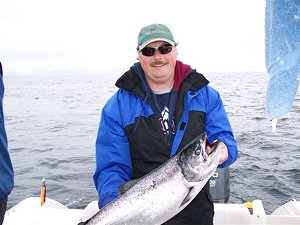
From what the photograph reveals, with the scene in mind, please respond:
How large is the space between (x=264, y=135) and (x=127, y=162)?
12.8 meters

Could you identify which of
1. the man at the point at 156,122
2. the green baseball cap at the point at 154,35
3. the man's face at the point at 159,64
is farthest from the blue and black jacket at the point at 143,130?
the green baseball cap at the point at 154,35

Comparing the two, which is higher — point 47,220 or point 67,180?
point 47,220

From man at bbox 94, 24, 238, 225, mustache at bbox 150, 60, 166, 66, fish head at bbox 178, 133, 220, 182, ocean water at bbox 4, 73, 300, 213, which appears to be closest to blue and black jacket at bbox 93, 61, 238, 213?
man at bbox 94, 24, 238, 225

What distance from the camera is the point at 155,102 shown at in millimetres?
3576

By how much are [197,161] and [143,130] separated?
0.76 m

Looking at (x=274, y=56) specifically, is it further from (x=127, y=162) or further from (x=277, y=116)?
(x=127, y=162)

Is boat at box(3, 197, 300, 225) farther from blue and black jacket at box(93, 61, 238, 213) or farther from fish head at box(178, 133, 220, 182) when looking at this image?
fish head at box(178, 133, 220, 182)

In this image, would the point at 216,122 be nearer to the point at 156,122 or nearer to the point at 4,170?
the point at 156,122

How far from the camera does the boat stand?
190 inches

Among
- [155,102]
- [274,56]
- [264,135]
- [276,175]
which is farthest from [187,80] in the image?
[264,135]

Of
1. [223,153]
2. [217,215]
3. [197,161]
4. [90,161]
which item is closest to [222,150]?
[223,153]

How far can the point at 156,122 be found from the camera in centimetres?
352

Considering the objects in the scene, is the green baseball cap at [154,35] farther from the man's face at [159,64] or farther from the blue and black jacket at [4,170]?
the blue and black jacket at [4,170]

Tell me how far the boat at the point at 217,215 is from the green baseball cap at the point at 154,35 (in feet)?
8.46
